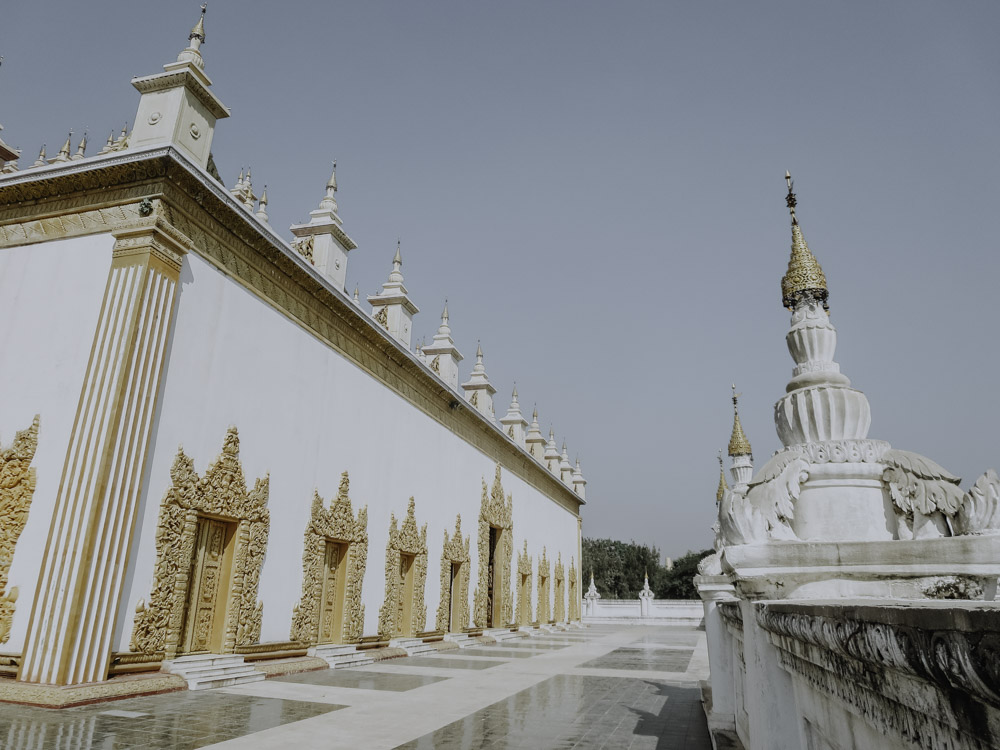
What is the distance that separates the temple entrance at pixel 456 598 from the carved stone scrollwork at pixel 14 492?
34.3 feet

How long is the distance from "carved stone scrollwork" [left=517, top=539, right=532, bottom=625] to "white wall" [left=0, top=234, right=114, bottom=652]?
1607cm

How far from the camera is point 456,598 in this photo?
53.3 ft

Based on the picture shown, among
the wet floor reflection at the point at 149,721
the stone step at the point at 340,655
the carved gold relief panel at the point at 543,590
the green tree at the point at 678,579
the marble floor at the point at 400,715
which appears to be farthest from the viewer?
the green tree at the point at 678,579

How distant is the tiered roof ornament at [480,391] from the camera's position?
1961 cm

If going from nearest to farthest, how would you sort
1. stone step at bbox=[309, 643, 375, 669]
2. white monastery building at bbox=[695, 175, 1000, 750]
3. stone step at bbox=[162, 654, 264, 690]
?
white monastery building at bbox=[695, 175, 1000, 750], stone step at bbox=[162, 654, 264, 690], stone step at bbox=[309, 643, 375, 669]

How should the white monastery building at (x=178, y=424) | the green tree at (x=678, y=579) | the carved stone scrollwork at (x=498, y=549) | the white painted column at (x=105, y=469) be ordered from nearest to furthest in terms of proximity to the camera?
the white painted column at (x=105, y=469), the white monastery building at (x=178, y=424), the carved stone scrollwork at (x=498, y=549), the green tree at (x=678, y=579)

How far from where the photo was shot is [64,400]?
7.35m

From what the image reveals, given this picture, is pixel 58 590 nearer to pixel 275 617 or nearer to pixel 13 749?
pixel 13 749

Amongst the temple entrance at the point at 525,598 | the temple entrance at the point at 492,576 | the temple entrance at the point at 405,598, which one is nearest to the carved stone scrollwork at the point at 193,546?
the temple entrance at the point at 405,598

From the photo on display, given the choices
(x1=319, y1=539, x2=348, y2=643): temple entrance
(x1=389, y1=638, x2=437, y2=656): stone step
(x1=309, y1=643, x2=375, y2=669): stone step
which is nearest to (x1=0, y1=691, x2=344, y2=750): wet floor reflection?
(x1=309, y1=643, x2=375, y2=669): stone step

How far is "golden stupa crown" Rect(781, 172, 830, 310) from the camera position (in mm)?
5500

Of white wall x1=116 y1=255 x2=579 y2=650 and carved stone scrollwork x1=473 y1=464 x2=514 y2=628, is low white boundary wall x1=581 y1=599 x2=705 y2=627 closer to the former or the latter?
carved stone scrollwork x1=473 y1=464 x2=514 y2=628

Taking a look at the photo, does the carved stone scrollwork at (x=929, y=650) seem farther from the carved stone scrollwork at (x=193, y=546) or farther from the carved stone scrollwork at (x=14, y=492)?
the carved stone scrollwork at (x=14, y=492)

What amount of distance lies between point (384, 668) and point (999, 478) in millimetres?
9559
